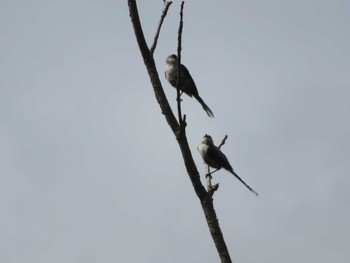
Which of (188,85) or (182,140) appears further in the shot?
(188,85)

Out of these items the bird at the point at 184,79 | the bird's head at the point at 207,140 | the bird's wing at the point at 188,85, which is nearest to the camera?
the bird at the point at 184,79

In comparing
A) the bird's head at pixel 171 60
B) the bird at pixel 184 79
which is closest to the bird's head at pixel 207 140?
the bird at pixel 184 79

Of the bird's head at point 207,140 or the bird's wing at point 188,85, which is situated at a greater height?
the bird's wing at point 188,85

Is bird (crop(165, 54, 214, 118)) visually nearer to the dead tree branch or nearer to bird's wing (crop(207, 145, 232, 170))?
bird's wing (crop(207, 145, 232, 170))

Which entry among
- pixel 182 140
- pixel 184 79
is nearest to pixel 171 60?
pixel 184 79

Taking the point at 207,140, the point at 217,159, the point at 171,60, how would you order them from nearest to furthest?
the point at 171,60 → the point at 217,159 → the point at 207,140

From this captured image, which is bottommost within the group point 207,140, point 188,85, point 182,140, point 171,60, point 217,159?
point 182,140

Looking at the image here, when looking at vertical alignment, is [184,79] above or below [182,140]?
above

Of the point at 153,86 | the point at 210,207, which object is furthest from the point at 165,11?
the point at 210,207

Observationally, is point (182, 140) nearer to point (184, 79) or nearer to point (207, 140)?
point (184, 79)

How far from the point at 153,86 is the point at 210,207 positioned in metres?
0.85

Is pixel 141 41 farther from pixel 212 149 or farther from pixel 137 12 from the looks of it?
pixel 212 149

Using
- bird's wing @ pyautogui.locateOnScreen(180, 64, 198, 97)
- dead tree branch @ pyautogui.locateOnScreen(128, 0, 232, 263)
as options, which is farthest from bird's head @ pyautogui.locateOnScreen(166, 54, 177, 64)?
dead tree branch @ pyautogui.locateOnScreen(128, 0, 232, 263)

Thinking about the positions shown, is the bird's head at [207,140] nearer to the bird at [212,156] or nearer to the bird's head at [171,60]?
the bird at [212,156]
